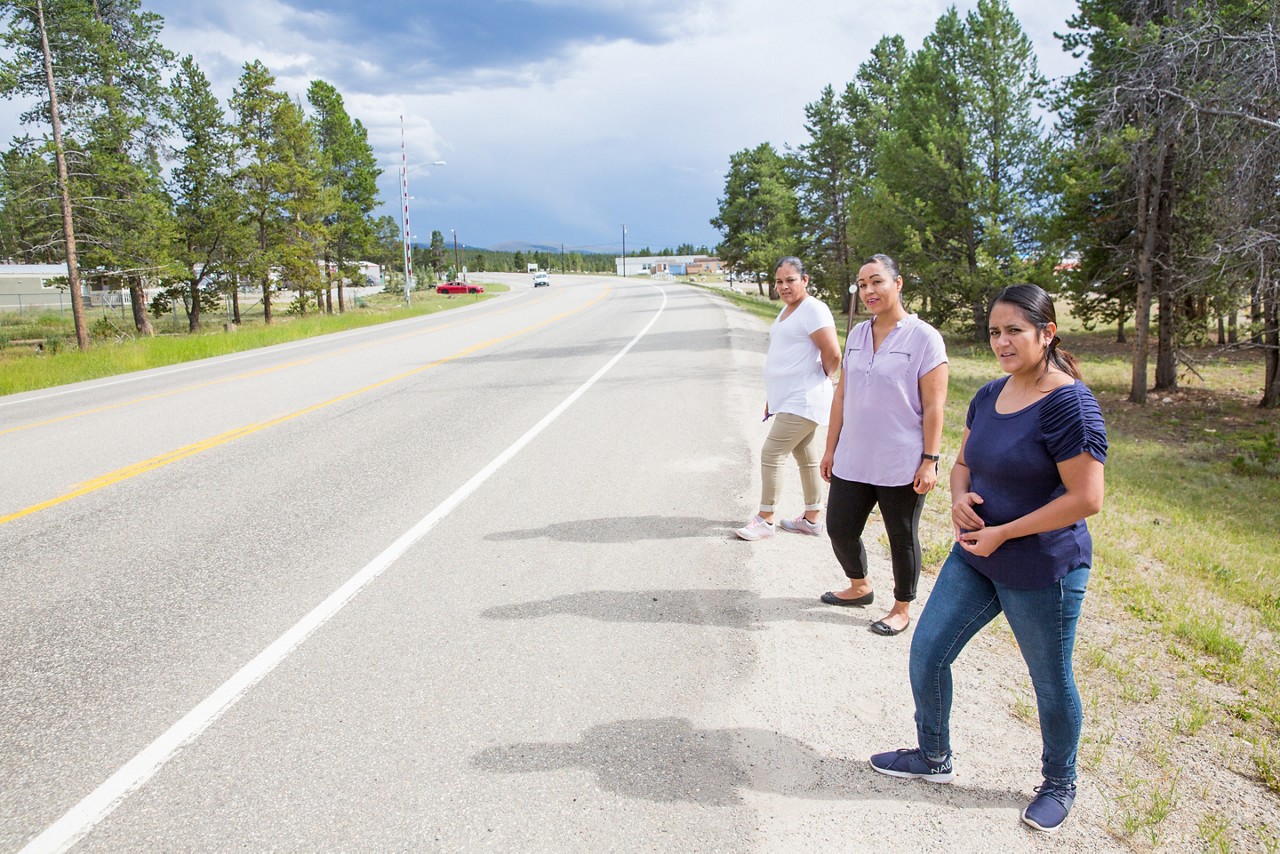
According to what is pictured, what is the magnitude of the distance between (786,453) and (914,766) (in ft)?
8.60

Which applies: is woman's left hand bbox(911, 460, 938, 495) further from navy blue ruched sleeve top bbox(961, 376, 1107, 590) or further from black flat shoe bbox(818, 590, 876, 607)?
navy blue ruched sleeve top bbox(961, 376, 1107, 590)

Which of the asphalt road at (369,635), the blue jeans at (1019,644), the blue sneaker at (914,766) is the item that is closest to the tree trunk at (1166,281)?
the asphalt road at (369,635)

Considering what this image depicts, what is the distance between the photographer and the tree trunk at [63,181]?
22766mm

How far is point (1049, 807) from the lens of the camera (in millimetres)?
2709

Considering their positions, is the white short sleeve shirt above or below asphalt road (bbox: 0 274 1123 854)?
above

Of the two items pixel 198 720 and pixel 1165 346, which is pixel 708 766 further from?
pixel 1165 346

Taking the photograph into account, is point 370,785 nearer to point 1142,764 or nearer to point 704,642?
point 704,642

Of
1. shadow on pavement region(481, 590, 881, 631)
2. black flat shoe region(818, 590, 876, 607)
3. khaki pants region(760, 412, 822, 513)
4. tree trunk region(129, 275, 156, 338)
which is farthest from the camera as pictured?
tree trunk region(129, 275, 156, 338)

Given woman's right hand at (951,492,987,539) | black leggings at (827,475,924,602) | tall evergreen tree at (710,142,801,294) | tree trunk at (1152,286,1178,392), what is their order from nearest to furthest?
woman's right hand at (951,492,987,539), black leggings at (827,475,924,602), tree trunk at (1152,286,1178,392), tall evergreen tree at (710,142,801,294)

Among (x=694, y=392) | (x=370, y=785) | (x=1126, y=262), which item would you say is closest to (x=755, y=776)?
(x=370, y=785)

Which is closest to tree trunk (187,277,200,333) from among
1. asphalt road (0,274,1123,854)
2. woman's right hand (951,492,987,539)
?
Answer: asphalt road (0,274,1123,854)

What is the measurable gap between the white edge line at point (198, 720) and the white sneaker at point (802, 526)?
2589mm

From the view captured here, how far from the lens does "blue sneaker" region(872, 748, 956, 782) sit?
116 inches

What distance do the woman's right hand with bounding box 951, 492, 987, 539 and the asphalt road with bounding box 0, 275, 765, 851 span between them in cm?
124
